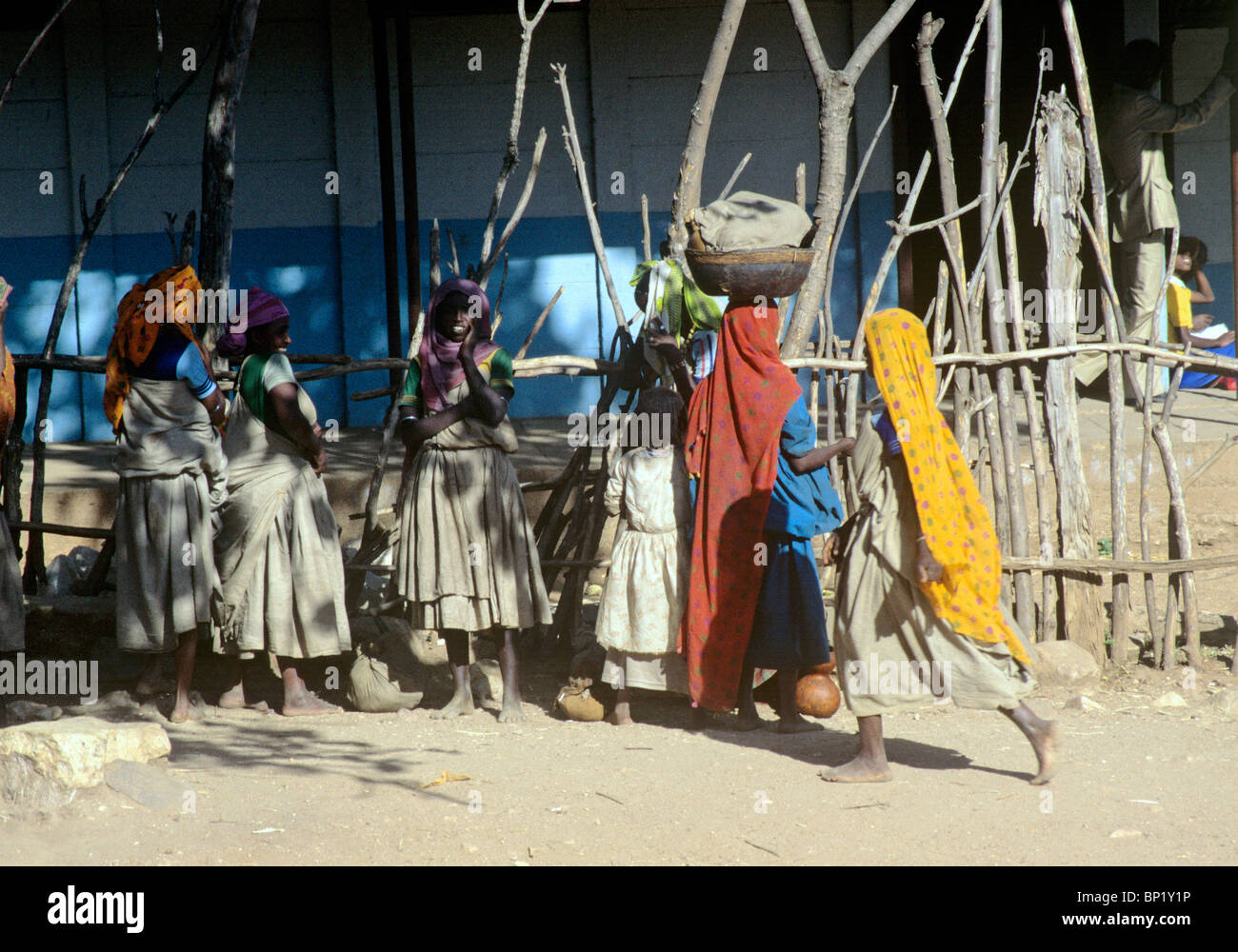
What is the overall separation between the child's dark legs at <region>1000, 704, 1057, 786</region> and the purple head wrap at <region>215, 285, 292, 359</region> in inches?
119

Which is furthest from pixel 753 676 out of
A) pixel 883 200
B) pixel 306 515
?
pixel 883 200

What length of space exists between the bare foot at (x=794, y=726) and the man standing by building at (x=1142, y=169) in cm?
454

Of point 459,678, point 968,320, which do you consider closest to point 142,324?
point 459,678

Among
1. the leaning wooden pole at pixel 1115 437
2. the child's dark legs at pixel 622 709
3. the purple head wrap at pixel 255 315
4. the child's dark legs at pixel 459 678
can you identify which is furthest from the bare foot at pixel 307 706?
the leaning wooden pole at pixel 1115 437

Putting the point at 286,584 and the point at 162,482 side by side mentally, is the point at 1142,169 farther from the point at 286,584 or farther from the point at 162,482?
the point at 162,482

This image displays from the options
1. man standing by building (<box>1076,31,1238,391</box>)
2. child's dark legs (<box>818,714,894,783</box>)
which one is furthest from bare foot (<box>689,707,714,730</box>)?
man standing by building (<box>1076,31,1238,391</box>)

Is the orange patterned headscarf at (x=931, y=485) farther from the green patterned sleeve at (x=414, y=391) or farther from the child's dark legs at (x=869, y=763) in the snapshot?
the green patterned sleeve at (x=414, y=391)

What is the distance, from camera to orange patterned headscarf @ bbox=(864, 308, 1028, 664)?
409 centimetres

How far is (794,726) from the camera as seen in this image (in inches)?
195

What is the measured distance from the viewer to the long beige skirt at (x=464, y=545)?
511cm

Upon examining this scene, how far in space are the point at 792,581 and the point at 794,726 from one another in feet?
1.81

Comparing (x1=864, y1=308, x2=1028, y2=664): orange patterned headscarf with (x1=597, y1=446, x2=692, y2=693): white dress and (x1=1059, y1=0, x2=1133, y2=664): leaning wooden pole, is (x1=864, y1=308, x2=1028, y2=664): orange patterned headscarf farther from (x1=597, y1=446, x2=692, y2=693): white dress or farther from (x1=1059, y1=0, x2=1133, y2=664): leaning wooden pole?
(x1=1059, y1=0, x2=1133, y2=664): leaning wooden pole

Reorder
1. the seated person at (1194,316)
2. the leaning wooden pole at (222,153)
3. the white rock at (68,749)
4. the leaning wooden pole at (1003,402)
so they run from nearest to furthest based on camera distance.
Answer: the white rock at (68,749) → the leaning wooden pole at (1003,402) → the leaning wooden pole at (222,153) → the seated person at (1194,316)

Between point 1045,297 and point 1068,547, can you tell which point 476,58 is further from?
point 1068,547
